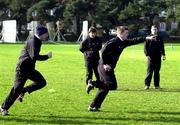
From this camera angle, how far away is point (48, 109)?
11.6 metres

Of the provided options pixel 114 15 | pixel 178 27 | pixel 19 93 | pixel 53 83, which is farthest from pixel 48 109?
pixel 178 27

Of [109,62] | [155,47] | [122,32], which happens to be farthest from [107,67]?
[155,47]

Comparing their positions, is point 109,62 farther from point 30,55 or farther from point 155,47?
point 155,47

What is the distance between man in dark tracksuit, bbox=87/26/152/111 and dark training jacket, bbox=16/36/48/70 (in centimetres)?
146

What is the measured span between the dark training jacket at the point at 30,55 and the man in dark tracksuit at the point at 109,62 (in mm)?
1461

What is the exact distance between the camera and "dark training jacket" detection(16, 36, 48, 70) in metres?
10.2

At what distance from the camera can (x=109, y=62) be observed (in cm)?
1117

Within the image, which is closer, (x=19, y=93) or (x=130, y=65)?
(x=19, y=93)

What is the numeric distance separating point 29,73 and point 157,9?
225 ft

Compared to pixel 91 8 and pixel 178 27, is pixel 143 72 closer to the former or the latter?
pixel 91 8

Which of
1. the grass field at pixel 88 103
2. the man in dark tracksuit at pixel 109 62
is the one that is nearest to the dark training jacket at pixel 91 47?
the grass field at pixel 88 103

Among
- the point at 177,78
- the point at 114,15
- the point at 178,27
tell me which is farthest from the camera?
the point at 178,27

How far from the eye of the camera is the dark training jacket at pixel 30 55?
10156 mm

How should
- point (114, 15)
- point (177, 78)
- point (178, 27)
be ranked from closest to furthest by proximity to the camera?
point (177, 78) < point (114, 15) < point (178, 27)
